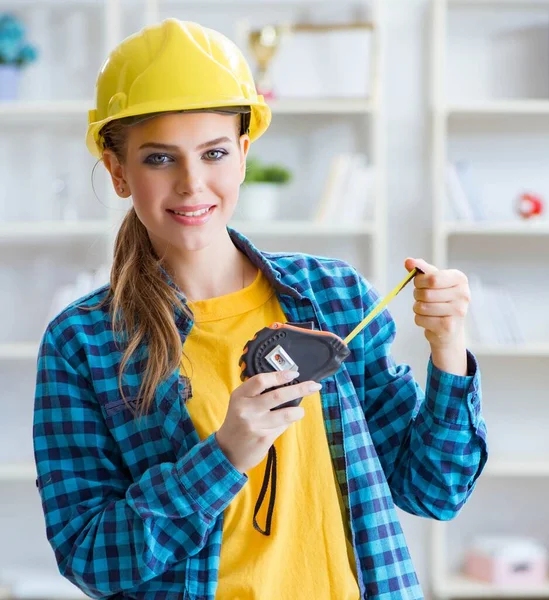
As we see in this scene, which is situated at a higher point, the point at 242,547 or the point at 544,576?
the point at 242,547

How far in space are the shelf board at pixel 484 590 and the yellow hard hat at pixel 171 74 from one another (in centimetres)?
263

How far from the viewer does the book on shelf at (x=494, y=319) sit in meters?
3.44

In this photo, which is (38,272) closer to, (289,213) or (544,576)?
(289,213)

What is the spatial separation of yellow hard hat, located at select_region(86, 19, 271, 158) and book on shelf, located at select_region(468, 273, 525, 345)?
235 cm

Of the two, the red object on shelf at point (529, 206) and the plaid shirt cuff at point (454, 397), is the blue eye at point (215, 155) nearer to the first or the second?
the plaid shirt cuff at point (454, 397)

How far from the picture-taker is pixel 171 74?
1169mm

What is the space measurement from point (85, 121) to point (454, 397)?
277 cm

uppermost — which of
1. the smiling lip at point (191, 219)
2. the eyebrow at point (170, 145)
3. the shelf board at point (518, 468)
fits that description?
the eyebrow at point (170, 145)

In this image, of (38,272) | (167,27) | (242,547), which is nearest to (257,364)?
(242,547)

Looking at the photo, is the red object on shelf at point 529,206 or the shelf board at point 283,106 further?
the red object on shelf at point 529,206

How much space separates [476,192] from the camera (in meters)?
3.46

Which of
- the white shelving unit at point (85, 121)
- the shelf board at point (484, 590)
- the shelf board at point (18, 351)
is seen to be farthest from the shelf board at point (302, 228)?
the shelf board at point (484, 590)

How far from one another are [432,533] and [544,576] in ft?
1.43

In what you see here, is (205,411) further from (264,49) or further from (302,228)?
(264,49)
